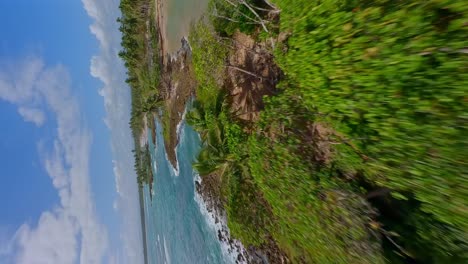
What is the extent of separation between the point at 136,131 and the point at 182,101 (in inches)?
1097

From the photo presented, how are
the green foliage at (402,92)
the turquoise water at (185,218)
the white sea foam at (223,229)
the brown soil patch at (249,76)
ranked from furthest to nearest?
the turquoise water at (185,218) → the white sea foam at (223,229) → the brown soil patch at (249,76) → the green foliage at (402,92)

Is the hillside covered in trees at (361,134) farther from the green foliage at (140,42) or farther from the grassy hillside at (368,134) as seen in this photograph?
the green foliage at (140,42)

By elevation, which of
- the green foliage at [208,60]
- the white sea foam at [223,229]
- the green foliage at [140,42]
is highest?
the green foliage at [140,42]

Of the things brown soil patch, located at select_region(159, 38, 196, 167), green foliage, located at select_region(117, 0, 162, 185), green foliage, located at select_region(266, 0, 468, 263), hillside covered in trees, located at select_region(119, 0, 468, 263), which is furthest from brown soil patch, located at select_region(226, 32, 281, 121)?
green foliage, located at select_region(117, 0, 162, 185)

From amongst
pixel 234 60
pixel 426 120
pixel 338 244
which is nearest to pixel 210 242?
pixel 234 60

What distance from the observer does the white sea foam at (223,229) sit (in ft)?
33.4

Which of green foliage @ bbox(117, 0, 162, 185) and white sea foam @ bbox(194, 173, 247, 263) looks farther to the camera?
green foliage @ bbox(117, 0, 162, 185)

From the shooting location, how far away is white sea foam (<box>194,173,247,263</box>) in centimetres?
1020

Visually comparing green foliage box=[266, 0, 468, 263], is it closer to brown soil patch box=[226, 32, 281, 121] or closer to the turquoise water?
brown soil patch box=[226, 32, 281, 121]

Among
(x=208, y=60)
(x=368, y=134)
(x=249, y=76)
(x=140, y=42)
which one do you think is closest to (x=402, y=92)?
(x=368, y=134)

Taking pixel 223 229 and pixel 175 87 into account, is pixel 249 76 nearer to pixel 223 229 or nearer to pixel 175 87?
pixel 223 229

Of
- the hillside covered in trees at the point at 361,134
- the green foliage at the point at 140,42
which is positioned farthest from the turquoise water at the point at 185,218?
the green foliage at the point at 140,42

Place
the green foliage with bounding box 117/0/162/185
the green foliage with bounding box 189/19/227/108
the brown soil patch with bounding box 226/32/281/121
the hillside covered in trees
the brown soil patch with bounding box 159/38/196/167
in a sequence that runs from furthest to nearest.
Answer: the green foliage with bounding box 117/0/162/185, the brown soil patch with bounding box 159/38/196/167, the green foliage with bounding box 189/19/227/108, the brown soil patch with bounding box 226/32/281/121, the hillside covered in trees

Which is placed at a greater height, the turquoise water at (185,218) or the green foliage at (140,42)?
the green foliage at (140,42)
